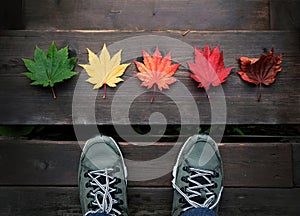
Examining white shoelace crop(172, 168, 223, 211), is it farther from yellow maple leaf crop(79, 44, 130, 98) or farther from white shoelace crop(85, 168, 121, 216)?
yellow maple leaf crop(79, 44, 130, 98)

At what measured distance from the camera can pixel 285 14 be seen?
156 centimetres

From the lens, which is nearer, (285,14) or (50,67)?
(50,67)

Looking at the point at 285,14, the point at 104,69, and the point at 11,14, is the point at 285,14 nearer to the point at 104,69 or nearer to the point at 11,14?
the point at 104,69

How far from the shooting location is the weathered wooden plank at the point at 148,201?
4.84ft

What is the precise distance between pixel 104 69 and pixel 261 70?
54cm

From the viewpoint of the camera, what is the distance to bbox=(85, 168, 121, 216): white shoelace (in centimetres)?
145

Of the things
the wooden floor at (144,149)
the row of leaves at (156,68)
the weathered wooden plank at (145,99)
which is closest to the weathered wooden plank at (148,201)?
the wooden floor at (144,149)

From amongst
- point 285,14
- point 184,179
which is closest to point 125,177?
point 184,179

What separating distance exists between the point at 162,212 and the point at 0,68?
751 millimetres

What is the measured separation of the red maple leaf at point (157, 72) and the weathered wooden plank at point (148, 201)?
364 mm

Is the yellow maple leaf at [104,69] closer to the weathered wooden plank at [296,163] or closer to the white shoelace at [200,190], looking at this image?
the white shoelace at [200,190]

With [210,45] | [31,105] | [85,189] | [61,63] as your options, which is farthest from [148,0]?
[85,189]

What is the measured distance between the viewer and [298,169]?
4.86 ft

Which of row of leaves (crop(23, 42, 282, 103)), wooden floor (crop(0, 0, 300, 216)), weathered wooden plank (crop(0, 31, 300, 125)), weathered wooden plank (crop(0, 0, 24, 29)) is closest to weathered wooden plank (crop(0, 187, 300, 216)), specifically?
wooden floor (crop(0, 0, 300, 216))
